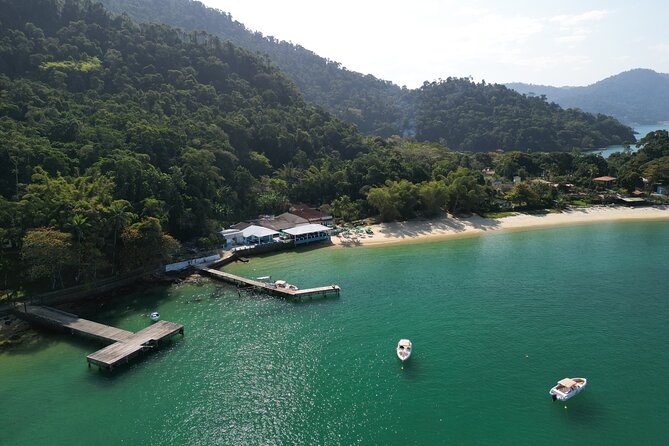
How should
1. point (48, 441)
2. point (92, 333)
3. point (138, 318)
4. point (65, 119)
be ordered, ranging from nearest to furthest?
point (48, 441), point (92, 333), point (138, 318), point (65, 119)

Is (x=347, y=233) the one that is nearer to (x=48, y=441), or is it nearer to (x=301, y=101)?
(x=48, y=441)

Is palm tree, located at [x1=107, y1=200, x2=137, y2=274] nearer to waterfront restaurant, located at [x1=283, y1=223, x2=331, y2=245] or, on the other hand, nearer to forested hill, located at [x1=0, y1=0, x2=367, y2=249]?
forested hill, located at [x1=0, y1=0, x2=367, y2=249]

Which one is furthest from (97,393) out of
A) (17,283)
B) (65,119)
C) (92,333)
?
(65,119)

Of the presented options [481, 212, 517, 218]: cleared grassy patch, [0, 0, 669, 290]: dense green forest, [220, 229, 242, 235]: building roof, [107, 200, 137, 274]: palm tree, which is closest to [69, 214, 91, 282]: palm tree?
[0, 0, 669, 290]: dense green forest

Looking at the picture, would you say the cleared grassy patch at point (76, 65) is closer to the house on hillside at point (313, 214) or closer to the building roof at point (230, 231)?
the building roof at point (230, 231)

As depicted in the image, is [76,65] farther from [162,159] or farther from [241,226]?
[241,226]

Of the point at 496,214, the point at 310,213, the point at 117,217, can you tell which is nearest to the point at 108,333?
the point at 117,217
